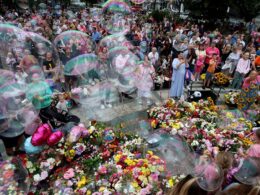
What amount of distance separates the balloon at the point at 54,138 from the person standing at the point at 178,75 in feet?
13.0

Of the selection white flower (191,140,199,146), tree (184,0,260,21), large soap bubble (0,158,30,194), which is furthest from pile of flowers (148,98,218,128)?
tree (184,0,260,21)

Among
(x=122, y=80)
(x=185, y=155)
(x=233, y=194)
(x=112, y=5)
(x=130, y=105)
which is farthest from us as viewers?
(x=112, y=5)

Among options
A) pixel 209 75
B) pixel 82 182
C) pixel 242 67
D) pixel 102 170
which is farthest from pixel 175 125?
pixel 242 67

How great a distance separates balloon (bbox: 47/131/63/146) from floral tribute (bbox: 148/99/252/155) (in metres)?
1.99

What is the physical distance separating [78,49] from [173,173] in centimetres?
433

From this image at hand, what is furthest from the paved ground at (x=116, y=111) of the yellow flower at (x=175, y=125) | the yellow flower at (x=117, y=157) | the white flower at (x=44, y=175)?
the white flower at (x=44, y=175)

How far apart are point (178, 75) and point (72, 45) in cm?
307

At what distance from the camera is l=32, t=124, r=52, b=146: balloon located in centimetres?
442

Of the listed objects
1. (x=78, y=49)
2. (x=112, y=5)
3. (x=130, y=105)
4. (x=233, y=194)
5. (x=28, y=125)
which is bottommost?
(x=130, y=105)

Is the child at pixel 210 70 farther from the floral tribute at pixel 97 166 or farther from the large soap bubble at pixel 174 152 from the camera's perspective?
the floral tribute at pixel 97 166

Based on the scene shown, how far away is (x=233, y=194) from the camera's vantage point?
9.37ft

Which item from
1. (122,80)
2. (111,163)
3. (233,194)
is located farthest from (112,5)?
(233,194)

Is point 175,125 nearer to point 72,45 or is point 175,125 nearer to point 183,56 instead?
point 183,56

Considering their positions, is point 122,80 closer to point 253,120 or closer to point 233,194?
point 253,120
